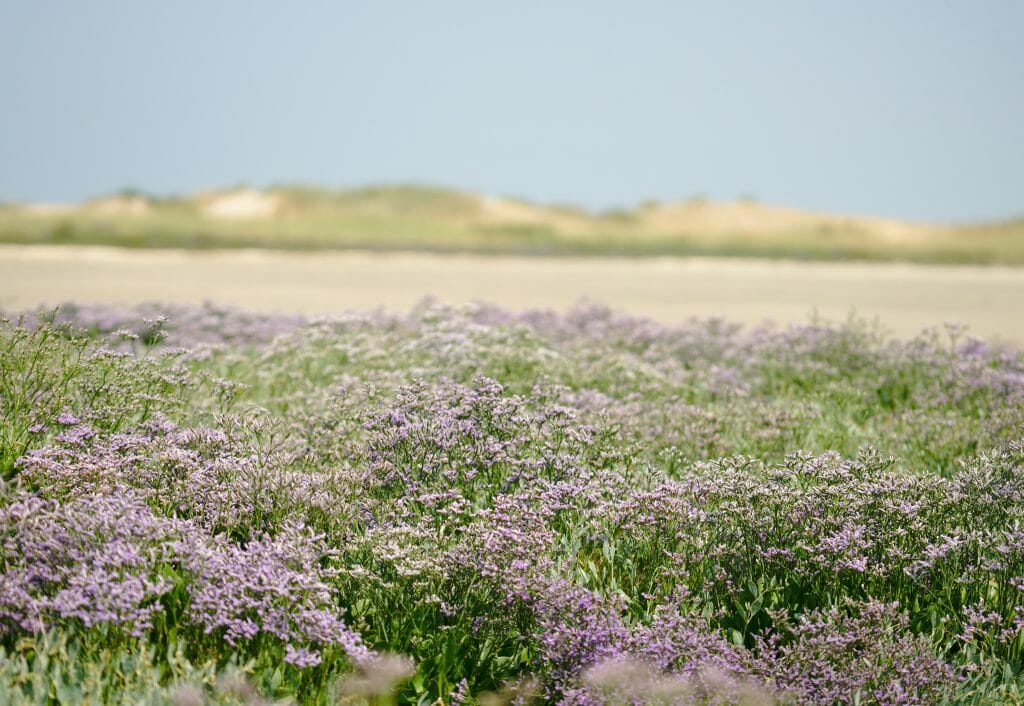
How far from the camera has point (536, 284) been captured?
26.2 metres

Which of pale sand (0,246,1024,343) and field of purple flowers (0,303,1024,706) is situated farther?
pale sand (0,246,1024,343)

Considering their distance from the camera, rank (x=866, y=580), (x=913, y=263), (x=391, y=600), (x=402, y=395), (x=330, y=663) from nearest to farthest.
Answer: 1. (x=330, y=663)
2. (x=391, y=600)
3. (x=866, y=580)
4. (x=402, y=395)
5. (x=913, y=263)

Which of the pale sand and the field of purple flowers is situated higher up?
the pale sand

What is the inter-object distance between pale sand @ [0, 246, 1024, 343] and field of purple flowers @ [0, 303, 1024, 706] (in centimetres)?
854

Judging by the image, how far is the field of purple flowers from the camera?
4473 mm

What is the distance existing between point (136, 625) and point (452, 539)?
1.65 meters

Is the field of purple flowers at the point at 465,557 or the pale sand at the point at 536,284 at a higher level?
the pale sand at the point at 536,284

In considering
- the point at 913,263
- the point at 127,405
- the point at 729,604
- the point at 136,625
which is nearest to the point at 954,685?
the point at 729,604

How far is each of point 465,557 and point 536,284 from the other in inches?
844

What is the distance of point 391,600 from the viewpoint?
511cm

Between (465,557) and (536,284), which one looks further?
(536,284)

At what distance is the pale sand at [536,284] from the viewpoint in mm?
19469

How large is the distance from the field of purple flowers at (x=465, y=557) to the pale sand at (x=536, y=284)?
28.0ft

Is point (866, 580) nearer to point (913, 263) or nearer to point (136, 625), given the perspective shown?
point (136, 625)
